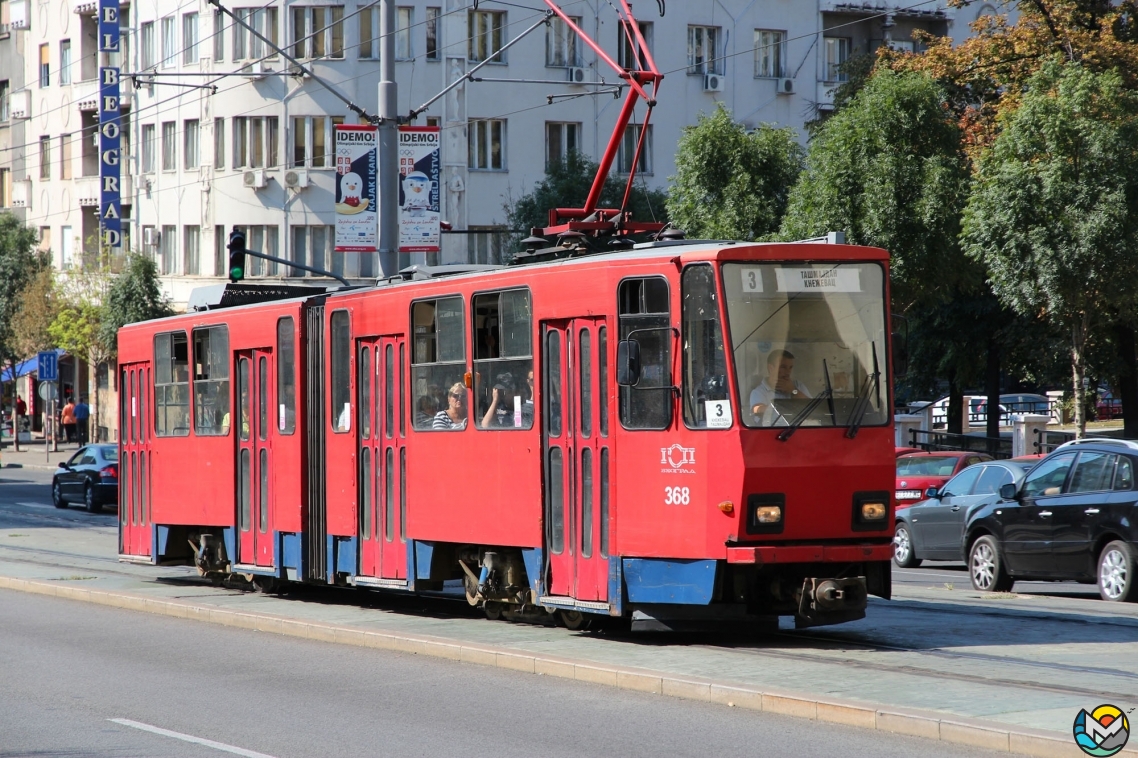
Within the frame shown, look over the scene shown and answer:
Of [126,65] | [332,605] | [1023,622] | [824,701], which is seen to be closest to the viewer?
[824,701]

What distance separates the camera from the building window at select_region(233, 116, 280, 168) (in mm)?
51219

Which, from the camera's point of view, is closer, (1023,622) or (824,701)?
(824,701)

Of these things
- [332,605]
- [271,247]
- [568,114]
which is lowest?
[332,605]

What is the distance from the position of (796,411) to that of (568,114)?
135 ft

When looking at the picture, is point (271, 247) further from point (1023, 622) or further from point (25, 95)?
point (1023, 622)

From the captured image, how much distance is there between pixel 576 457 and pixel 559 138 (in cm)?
4040

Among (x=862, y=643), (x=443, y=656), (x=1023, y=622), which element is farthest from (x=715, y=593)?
(x=1023, y=622)

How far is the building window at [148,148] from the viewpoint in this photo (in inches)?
Result: 2208

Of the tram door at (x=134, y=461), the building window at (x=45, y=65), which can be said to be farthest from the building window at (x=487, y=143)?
the tram door at (x=134, y=461)

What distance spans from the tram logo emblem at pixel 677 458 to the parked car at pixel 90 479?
2434cm

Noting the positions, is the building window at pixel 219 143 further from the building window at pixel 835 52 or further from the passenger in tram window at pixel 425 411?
the passenger in tram window at pixel 425 411

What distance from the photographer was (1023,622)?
44.2 ft

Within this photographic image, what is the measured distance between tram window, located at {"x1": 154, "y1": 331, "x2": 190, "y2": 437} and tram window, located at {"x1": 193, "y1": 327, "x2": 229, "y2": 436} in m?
0.27

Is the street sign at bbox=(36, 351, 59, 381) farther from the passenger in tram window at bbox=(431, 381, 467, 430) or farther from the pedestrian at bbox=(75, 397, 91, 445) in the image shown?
the passenger in tram window at bbox=(431, 381, 467, 430)
